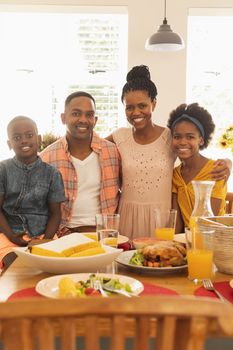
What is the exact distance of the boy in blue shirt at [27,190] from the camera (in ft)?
7.23

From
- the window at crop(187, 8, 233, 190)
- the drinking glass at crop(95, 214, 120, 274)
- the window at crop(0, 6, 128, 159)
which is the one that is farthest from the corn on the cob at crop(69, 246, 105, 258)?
the window at crop(187, 8, 233, 190)

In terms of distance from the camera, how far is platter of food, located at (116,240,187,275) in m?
1.35

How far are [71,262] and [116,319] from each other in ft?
2.36

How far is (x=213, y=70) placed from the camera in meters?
5.11

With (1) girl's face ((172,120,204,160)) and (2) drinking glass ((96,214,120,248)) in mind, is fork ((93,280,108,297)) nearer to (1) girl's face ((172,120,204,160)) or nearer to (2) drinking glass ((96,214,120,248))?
(2) drinking glass ((96,214,120,248))

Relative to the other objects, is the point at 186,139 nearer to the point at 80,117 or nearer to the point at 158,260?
the point at 80,117

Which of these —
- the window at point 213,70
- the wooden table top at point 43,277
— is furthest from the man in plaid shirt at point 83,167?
the window at point 213,70

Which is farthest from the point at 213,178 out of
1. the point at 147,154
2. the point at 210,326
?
the point at 210,326

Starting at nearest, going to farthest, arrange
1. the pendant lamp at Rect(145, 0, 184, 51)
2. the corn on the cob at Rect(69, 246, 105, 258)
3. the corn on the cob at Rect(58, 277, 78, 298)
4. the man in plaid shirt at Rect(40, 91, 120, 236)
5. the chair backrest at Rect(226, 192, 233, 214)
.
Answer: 1. the corn on the cob at Rect(58, 277, 78, 298)
2. the corn on the cob at Rect(69, 246, 105, 258)
3. the man in plaid shirt at Rect(40, 91, 120, 236)
4. the chair backrest at Rect(226, 192, 233, 214)
5. the pendant lamp at Rect(145, 0, 184, 51)

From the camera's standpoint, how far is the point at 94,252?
4.32ft

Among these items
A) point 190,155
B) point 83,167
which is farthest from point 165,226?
point 83,167

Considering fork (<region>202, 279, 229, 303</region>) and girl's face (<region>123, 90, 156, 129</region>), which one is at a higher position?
girl's face (<region>123, 90, 156, 129</region>)

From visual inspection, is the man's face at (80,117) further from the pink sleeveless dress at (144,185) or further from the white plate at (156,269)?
the white plate at (156,269)

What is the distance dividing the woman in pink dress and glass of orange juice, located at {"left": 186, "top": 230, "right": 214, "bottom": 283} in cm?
105
